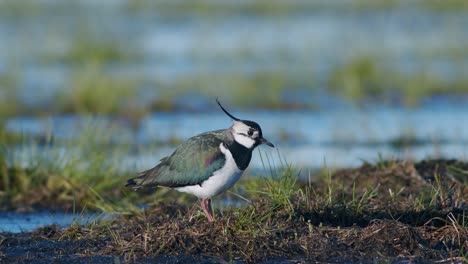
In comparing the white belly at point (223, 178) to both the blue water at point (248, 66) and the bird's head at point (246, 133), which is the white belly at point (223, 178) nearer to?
the bird's head at point (246, 133)

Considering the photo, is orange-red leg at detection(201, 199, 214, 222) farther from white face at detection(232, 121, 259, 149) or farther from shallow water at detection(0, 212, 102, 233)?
shallow water at detection(0, 212, 102, 233)

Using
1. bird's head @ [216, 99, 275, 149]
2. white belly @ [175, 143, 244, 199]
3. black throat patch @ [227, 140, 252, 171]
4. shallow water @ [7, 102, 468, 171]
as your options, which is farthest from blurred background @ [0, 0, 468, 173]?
white belly @ [175, 143, 244, 199]

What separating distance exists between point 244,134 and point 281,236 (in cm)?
92

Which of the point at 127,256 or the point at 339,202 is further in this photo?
the point at 339,202

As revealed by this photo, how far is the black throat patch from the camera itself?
6863 millimetres

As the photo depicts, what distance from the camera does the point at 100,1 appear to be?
25109mm

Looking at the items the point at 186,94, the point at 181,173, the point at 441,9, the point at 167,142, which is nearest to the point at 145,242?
the point at 181,173

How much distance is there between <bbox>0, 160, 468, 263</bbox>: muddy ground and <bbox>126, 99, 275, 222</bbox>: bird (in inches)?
8.1

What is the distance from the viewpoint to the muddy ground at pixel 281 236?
21.0 ft

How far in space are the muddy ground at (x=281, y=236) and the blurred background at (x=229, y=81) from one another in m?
1.84

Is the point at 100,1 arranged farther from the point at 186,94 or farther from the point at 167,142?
the point at 167,142

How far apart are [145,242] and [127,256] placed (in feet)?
0.48

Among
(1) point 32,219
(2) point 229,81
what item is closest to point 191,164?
(1) point 32,219

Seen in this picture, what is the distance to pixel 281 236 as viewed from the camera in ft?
21.3
